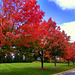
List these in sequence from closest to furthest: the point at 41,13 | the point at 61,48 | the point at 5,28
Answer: the point at 5,28 < the point at 41,13 < the point at 61,48

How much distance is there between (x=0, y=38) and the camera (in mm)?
9352

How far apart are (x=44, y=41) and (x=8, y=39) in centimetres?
974

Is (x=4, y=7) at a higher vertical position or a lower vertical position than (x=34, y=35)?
higher

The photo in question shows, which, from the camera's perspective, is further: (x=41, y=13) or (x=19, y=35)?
(x=41, y=13)

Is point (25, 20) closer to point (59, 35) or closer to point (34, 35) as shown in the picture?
point (34, 35)

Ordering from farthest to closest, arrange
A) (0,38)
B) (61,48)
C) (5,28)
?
(61,48) < (5,28) < (0,38)

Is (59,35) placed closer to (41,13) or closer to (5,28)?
(41,13)

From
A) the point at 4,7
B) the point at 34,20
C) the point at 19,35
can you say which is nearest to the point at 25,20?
the point at 34,20

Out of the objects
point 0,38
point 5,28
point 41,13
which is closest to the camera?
point 0,38

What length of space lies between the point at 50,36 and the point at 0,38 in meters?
11.2

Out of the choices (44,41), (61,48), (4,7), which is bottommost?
(61,48)

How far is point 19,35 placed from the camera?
33.6 ft

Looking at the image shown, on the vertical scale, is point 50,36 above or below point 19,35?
above

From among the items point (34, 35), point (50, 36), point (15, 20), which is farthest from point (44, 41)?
point (15, 20)
